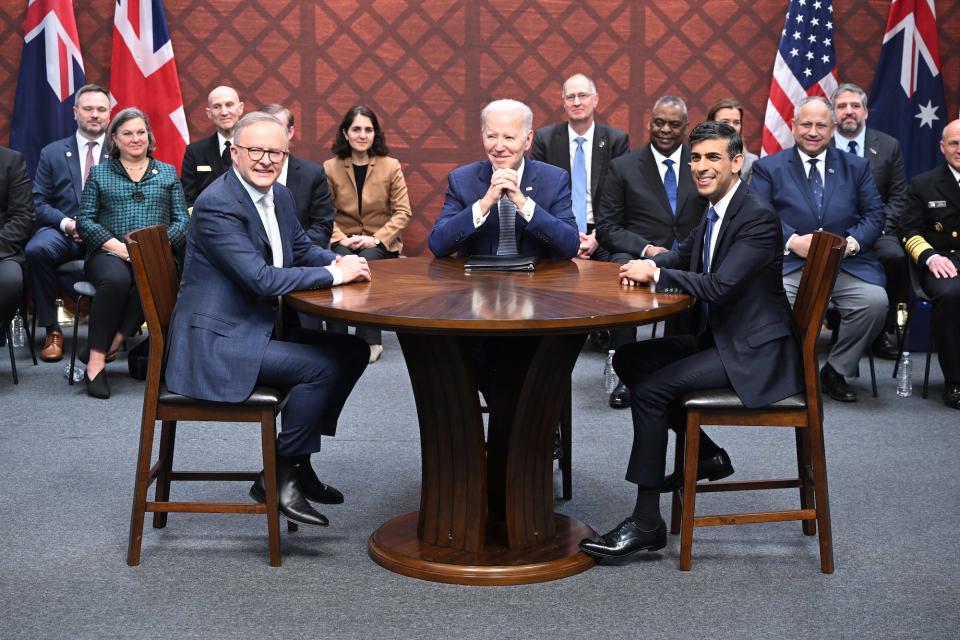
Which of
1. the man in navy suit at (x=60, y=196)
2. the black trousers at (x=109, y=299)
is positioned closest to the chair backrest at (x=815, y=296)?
the black trousers at (x=109, y=299)

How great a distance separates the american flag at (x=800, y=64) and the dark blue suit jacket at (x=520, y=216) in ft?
12.3

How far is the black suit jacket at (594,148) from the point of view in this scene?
6.67 meters

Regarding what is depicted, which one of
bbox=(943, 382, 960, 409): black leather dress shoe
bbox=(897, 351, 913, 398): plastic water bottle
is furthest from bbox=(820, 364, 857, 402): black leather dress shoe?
bbox=(943, 382, 960, 409): black leather dress shoe

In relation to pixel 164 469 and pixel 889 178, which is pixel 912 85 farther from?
pixel 164 469

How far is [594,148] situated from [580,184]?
0.23 m

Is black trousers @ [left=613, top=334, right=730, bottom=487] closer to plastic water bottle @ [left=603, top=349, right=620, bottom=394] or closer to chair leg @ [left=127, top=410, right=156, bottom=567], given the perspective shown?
chair leg @ [left=127, top=410, right=156, bottom=567]

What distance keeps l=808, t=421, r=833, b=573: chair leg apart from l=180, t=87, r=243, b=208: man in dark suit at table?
14.2ft

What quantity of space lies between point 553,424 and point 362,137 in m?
3.69

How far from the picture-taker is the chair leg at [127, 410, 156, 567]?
11.2 ft

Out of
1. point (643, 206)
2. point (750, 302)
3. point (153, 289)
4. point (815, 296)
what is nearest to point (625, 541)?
point (750, 302)

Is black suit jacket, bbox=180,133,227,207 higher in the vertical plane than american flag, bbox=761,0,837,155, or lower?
lower

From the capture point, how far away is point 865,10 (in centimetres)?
770

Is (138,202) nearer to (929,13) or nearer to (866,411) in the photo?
(866,411)

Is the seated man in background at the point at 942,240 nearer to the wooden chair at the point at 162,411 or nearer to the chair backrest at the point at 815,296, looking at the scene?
the chair backrest at the point at 815,296
